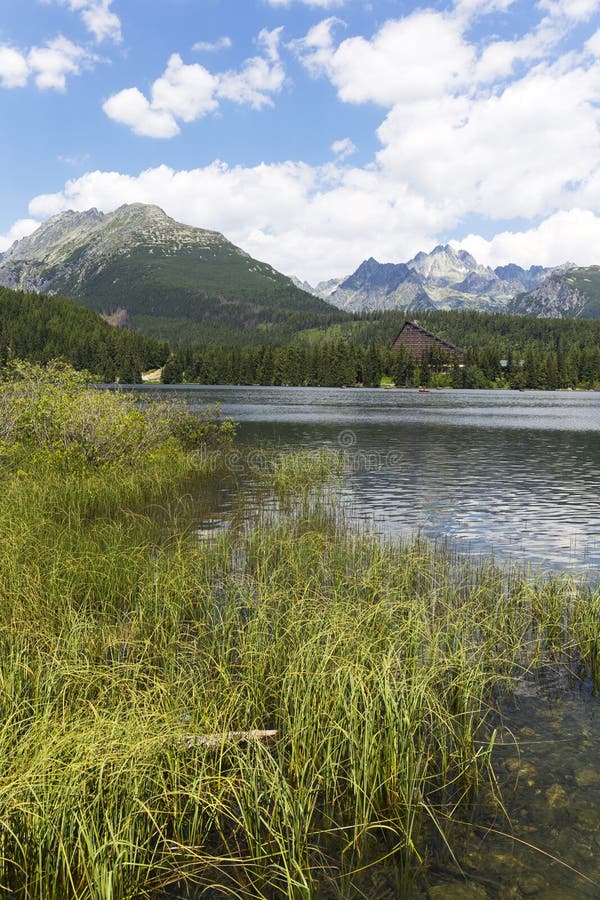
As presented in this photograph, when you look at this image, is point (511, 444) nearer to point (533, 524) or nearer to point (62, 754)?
point (533, 524)

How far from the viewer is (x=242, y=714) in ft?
27.1

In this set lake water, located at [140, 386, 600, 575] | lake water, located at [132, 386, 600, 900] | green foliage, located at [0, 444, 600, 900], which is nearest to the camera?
green foliage, located at [0, 444, 600, 900]

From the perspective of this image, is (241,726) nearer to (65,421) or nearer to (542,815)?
(542,815)

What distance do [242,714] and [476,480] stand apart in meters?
31.5

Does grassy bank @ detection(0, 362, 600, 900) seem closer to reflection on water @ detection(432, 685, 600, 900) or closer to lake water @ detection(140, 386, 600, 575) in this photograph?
reflection on water @ detection(432, 685, 600, 900)

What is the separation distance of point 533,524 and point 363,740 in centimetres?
1979

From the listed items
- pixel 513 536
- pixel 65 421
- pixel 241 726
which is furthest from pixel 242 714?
pixel 65 421

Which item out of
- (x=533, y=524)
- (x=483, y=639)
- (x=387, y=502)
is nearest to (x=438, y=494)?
(x=387, y=502)

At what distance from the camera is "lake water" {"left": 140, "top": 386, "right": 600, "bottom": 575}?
21.9m

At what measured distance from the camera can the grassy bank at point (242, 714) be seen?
219 inches

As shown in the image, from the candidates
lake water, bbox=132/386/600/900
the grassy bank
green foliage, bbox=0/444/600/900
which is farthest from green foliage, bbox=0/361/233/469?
green foliage, bbox=0/444/600/900

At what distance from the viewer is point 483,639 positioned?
11539mm

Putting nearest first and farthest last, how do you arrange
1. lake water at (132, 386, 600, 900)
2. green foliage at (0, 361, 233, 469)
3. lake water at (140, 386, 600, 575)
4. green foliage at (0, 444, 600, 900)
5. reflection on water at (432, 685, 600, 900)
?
1. green foliage at (0, 444, 600, 900)
2. reflection on water at (432, 685, 600, 900)
3. lake water at (132, 386, 600, 900)
4. lake water at (140, 386, 600, 575)
5. green foliage at (0, 361, 233, 469)

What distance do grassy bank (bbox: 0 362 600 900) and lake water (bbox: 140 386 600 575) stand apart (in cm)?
618
